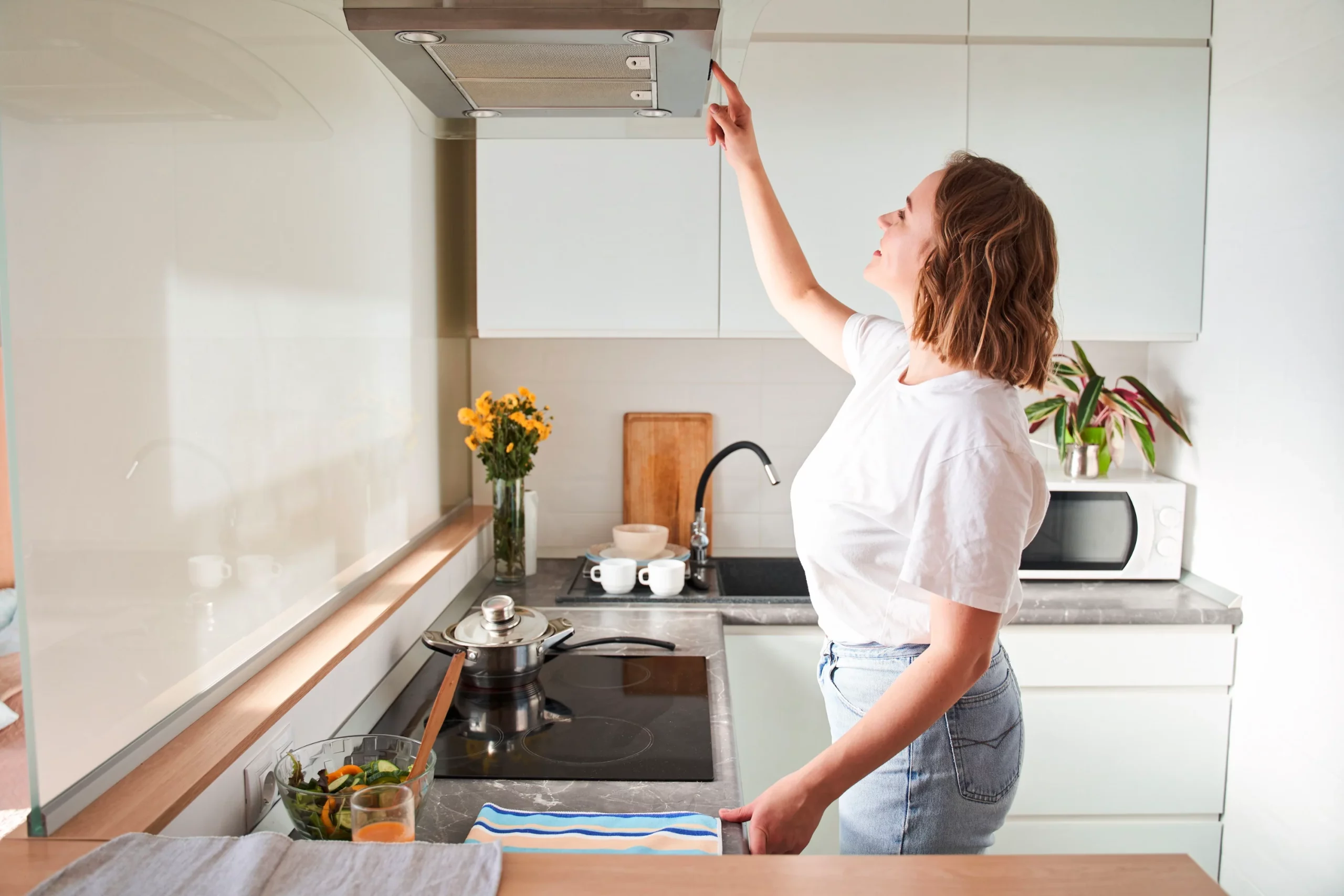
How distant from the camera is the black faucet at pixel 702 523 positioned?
2.41 m

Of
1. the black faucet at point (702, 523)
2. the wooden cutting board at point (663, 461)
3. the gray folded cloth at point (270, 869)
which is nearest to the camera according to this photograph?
the gray folded cloth at point (270, 869)

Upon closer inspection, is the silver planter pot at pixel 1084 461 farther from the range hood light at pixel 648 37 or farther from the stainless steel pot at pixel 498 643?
the range hood light at pixel 648 37

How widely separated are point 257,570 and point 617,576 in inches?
42.9

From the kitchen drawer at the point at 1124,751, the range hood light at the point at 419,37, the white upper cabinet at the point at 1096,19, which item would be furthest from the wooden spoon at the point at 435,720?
the white upper cabinet at the point at 1096,19

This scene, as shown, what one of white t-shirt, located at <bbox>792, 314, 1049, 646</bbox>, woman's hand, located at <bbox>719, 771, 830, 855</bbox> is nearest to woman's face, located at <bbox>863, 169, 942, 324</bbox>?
white t-shirt, located at <bbox>792, 314, 1049, 646</bbox>

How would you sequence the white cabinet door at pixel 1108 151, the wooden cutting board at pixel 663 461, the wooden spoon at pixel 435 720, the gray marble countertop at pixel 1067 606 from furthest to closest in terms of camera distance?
the wooden cutting board at pixel 663 461, the white cabinet door at pixel 1108 151, the gray marble countertop at pixel 1067 606, the wooden spoon at pixel 435 720

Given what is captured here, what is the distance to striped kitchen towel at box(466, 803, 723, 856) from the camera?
43.9 inches

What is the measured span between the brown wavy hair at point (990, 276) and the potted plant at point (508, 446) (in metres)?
1.31

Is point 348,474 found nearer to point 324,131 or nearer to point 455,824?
point 324,131

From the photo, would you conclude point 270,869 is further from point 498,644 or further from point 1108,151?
point 1108,151

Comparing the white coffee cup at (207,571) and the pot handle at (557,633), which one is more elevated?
the white coffee cup at (207,571)

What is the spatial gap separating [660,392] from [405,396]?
2.73 ft

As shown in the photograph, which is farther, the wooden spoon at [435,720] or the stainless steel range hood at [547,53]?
the wooden spoon at [435,720]

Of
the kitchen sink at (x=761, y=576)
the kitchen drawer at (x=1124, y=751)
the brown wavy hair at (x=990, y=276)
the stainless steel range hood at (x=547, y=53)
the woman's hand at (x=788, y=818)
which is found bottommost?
the kitchen drawer at (x=1124, y=751)
